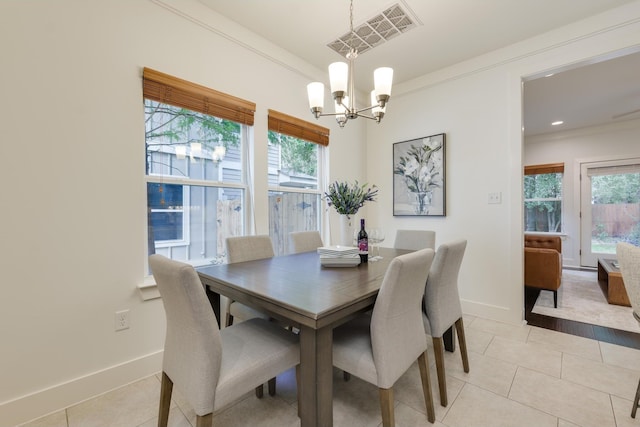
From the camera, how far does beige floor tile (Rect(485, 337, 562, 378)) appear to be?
1947 millimetres

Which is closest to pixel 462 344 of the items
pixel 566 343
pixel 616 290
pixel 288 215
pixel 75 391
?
pixel 566 343

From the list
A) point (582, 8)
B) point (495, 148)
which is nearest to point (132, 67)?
point (495, 148)

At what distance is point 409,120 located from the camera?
11.5 ft

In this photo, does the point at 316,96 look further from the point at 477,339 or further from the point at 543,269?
the point at 543,269

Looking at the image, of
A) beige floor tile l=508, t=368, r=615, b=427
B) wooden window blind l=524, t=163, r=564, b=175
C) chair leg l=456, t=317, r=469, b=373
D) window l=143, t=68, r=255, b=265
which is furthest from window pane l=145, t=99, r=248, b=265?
wooden window blind l=524, t=163, r=564, b=175

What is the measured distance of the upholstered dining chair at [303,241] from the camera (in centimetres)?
252

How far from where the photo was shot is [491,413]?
151 centimetres

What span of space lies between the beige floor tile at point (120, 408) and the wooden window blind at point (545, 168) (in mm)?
6975

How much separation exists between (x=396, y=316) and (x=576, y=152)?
20.6 ft

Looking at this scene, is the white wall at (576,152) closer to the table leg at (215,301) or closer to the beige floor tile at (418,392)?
the beige floor tile at (418,392)

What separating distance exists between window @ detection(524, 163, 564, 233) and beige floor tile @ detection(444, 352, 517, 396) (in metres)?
4.90

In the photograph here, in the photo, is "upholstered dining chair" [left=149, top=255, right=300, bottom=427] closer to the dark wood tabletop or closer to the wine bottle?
the dark wood tabletop

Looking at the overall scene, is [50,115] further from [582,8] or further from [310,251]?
[582,8]

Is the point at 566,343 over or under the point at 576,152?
under
